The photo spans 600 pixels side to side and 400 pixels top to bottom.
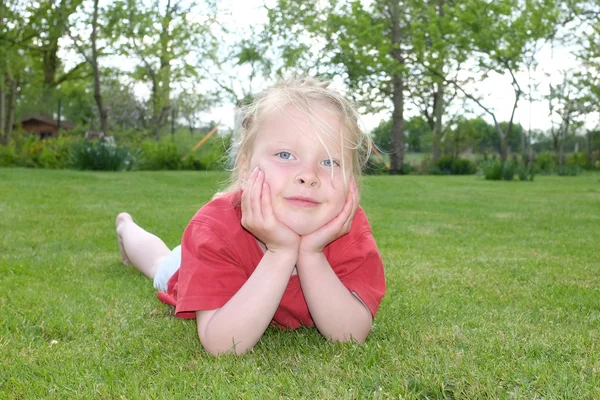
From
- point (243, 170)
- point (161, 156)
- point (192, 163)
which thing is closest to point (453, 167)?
point (192, 163)

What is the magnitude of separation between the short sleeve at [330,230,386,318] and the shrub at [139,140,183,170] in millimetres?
20190

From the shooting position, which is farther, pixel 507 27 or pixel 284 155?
pixel 507 27

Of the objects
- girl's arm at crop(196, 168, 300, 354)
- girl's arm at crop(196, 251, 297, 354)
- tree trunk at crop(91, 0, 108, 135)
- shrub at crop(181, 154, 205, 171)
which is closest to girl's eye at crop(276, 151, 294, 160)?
girl's arm at crop(196, 168, 300, 354)

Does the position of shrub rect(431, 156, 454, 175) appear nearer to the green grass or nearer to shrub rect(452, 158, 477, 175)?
shrub rect(452, 158, 477, 175)

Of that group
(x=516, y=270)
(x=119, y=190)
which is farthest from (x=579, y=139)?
(x=516, y=270)

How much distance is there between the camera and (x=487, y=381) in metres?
1.92

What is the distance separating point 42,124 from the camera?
5091 centimetres

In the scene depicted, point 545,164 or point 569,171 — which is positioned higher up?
point 545,164

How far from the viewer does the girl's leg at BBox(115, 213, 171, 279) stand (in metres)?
4.01

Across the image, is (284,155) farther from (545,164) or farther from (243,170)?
(545,164)

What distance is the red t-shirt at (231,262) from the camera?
7.74 feet

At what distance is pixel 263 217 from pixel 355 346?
24.0 inches

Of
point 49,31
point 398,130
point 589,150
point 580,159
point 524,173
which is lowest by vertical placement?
point 524,173

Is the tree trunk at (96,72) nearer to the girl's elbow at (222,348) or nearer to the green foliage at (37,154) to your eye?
the green foliage at (37,154)
